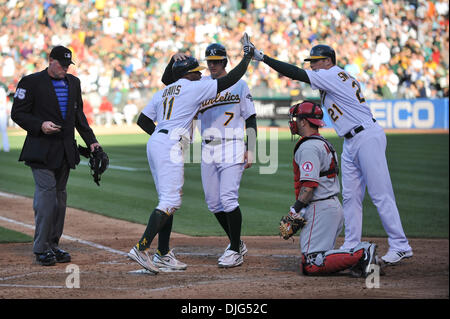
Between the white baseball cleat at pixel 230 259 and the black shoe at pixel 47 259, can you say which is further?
the black shoe at pixel 47 259

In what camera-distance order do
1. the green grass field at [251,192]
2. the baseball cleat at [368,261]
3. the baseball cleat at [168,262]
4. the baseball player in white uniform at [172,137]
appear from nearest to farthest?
the baseball cleat at [368,261] → the baseball player in white uniform at [172,137] → the baseball cleat at [168,262] → the green grass field at [251,192]

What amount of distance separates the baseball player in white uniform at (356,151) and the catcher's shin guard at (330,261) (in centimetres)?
68

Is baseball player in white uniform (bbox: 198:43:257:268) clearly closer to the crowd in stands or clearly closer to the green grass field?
the green grass field

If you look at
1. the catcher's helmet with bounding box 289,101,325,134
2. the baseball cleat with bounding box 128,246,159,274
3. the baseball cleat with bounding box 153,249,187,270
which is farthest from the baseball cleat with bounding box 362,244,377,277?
the baseball cleat with bounding box 128,246,159,274

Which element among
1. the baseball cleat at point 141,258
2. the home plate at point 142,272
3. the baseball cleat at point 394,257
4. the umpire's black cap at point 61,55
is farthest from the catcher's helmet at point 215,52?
the baseball cleat at point 394,257

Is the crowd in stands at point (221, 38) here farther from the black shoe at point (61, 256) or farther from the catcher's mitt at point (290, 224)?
the catcher's mitt at point (290, 224)

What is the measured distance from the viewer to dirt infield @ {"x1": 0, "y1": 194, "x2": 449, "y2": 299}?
5.02m

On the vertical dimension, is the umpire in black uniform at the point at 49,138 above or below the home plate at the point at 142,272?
above

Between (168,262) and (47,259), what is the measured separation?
1.15 meters

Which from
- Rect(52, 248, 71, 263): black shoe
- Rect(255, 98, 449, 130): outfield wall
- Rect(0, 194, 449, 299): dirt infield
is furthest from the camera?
Rect(255, 98, 449, 130): outfield wall

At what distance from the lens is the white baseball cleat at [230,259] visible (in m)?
6.19

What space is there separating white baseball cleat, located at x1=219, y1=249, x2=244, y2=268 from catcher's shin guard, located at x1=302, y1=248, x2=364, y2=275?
0.76 metres

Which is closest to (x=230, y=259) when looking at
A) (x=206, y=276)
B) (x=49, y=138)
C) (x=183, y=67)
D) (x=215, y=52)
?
(x=206, y=276)

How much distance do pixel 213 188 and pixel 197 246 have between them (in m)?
1.37
